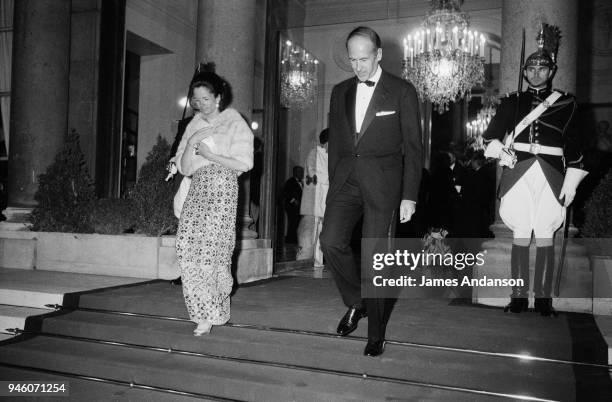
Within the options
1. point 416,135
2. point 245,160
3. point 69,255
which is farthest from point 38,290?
point 416,135

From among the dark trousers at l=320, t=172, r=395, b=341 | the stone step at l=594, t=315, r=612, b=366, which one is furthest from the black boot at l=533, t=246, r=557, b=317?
the dark trousers at l=320, t=172, r=395, b=341

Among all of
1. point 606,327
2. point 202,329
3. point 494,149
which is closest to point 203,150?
point 202,329

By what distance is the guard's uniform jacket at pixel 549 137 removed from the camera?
15.1 feet

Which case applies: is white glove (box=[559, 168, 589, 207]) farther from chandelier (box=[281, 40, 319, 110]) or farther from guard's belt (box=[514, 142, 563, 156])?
chandelier (box=[281, 40, 319, 110])

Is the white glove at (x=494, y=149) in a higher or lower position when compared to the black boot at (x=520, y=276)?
higher

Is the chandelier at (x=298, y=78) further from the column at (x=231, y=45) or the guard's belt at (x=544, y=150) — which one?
the guard's belt at (x=544, y=150)

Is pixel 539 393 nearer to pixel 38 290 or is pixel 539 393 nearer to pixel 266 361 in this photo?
pixel 266 361

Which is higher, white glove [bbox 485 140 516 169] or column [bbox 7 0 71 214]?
column [bbox 7 0 71 214]

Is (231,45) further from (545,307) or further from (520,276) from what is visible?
(545,307)

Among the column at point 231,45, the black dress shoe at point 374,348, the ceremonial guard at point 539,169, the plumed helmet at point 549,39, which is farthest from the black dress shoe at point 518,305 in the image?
the column at point 231,45

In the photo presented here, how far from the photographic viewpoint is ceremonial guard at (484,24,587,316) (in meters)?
4.60

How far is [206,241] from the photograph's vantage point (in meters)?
4.36

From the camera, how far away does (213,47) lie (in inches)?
272

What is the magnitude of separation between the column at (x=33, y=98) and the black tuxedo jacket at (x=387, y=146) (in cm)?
590
